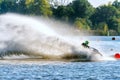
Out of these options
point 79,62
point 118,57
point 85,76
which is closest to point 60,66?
point 79,62

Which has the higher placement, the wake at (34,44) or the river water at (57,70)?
the wake at (34,44)

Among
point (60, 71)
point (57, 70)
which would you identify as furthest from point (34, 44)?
point (60, 71)

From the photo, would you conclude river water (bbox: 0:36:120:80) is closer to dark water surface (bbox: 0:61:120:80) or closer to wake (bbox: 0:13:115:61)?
dark water surface (bbox: 0:61:120:80)

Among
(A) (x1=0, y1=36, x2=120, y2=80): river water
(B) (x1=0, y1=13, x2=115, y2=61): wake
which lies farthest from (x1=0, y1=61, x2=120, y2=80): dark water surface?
(B) (x1=0, y1=13, x2=115, y2=61): wake

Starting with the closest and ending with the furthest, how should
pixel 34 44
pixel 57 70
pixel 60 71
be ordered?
1. pixel 60 71
2. pixel 57 70
3. pixel 34 44

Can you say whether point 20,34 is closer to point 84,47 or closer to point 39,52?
point 39,52

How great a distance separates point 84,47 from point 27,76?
1536 centimetres

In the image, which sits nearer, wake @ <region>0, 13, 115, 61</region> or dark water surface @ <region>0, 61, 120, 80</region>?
dark water surface @ <region>0, 61, 120, 80</region>

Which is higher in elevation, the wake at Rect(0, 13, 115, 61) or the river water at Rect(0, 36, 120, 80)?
the wake at Rect(0, 13, 115, 61)

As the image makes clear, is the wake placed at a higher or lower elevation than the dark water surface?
higher

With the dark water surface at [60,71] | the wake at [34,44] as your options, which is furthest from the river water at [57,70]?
the wake at [34,44]

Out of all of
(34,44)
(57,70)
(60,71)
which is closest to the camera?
(60,71)

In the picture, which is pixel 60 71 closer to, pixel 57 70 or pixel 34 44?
pixel 57 70

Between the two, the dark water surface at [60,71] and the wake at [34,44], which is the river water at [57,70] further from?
the wake at [34,44]
